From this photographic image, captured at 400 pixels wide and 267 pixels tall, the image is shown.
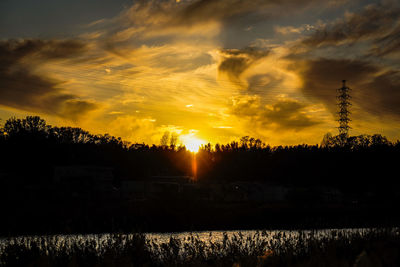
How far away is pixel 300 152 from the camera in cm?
11081

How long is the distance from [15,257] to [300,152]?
10052 cm

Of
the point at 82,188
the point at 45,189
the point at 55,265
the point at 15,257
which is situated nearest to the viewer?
the point at 55,265

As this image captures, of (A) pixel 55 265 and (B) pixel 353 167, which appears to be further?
(B) pixel 353 167

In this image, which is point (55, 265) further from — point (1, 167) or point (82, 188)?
point (1, 167)

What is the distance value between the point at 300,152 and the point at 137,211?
65.9 meters

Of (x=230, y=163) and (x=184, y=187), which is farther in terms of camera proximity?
(x=230, y=163)

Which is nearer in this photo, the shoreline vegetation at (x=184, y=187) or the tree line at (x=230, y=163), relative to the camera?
the shoreline vegetation at (x=184, y=187)

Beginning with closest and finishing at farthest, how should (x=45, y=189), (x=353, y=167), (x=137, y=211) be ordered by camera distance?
1. (x=137, y=211)
2. (x=45, y=189)
3. (x=353, y=167)

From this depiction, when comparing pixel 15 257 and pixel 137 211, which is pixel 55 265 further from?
pixel 137 211

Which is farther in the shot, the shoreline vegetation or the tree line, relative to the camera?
the tree line

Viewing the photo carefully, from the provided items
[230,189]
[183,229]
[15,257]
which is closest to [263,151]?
[230,189]

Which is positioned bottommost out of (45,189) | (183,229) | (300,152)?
(183,229)

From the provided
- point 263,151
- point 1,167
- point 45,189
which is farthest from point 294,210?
point 1,167

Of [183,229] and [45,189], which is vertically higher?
[45,189]
